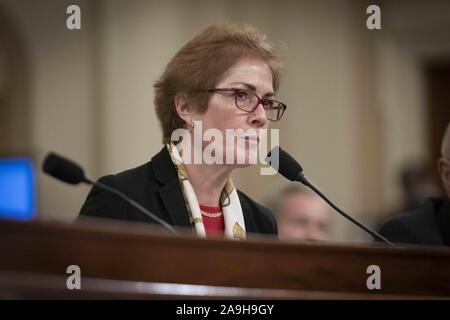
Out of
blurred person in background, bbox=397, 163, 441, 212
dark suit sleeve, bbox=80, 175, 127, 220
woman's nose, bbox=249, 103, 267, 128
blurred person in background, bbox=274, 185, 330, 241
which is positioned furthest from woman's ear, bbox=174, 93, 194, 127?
blurred person in background, bbox=397, 163, 441, 212

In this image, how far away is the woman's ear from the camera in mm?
1723

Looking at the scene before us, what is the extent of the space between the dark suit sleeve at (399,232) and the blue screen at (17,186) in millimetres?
786

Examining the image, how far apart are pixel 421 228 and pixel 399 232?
49mm

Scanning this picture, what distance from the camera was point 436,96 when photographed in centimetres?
359

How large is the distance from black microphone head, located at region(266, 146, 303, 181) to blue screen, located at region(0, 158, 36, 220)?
554 millimetres

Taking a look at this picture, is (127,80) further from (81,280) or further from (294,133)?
(81,280)

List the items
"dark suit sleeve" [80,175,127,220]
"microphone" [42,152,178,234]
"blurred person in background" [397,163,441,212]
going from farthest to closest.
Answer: "blurred person in background" [397,163,441,212] → "dark suit sleeve" [80,175,127,220] → "microphone" [42,152,178,234]

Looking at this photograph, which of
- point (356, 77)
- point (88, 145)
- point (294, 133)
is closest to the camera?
point (88, 145)

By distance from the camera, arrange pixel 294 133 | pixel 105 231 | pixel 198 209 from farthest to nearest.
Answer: pixel 294 133, pixel 198 209, pixel 105 231

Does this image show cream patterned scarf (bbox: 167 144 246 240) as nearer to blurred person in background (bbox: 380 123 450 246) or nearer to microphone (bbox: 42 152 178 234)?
microphone (bbox: 42 152 178 234)

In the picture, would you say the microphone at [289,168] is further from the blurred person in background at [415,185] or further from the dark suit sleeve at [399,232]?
the blurred person in background at [415,185]
